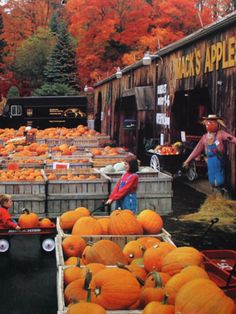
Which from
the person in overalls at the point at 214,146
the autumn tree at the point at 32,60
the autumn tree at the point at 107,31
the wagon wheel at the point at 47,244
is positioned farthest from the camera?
the autumn tree at the point at 32,60

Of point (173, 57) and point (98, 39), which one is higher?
point (98, 39)

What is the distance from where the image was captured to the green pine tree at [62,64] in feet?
202

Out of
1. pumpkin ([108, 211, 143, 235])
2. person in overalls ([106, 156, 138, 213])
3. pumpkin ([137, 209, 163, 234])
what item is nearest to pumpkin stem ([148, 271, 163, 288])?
pumpkin ([108, 211, 143, 235])

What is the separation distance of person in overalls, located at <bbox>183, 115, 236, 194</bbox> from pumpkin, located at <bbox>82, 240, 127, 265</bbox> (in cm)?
930

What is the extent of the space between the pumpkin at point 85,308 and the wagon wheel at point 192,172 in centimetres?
1517

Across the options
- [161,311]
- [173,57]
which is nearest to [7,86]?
[173,57]

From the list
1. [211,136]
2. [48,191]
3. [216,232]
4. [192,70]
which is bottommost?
[216,232]

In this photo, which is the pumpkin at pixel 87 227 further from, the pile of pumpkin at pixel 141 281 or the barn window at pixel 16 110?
the barn window at pixel 16 110

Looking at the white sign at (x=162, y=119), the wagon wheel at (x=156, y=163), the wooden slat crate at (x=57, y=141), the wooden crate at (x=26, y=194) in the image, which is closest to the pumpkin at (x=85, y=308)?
the wooden crate at (x=26, y=194)

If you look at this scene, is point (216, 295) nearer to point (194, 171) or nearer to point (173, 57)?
point (194, 171)

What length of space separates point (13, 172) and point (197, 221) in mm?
4303

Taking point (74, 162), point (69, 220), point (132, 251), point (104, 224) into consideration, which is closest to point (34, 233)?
point (69, 220)

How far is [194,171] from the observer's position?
1892 centimetres

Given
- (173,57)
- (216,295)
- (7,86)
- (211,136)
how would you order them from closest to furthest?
(216,295)
(211,136)
(173,57)
(7,86)
